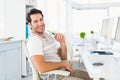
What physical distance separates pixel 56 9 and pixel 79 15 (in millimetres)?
724

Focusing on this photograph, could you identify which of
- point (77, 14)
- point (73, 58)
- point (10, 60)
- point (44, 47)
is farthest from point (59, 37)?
point (77, 14)

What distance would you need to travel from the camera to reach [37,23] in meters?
1.97

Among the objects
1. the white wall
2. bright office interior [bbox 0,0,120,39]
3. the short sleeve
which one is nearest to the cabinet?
the white wall

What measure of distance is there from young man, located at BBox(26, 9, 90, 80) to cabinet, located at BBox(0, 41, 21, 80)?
54.4 inches

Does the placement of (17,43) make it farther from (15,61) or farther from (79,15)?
(79,15)

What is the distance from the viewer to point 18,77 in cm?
389

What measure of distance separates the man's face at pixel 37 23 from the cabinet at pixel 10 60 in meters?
1.41

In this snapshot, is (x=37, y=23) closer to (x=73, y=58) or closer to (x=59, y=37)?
(x=59, y=37)

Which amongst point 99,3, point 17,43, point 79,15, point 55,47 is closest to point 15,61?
point 17,43

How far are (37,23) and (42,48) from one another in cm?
24

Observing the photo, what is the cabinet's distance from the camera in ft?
10.9

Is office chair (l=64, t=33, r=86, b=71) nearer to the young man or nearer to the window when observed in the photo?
the young man

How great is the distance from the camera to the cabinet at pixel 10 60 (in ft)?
10.9

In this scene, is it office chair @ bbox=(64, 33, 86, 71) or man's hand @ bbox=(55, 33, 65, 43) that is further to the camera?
office chair @ bbox=(64, 33, 86, 71)
